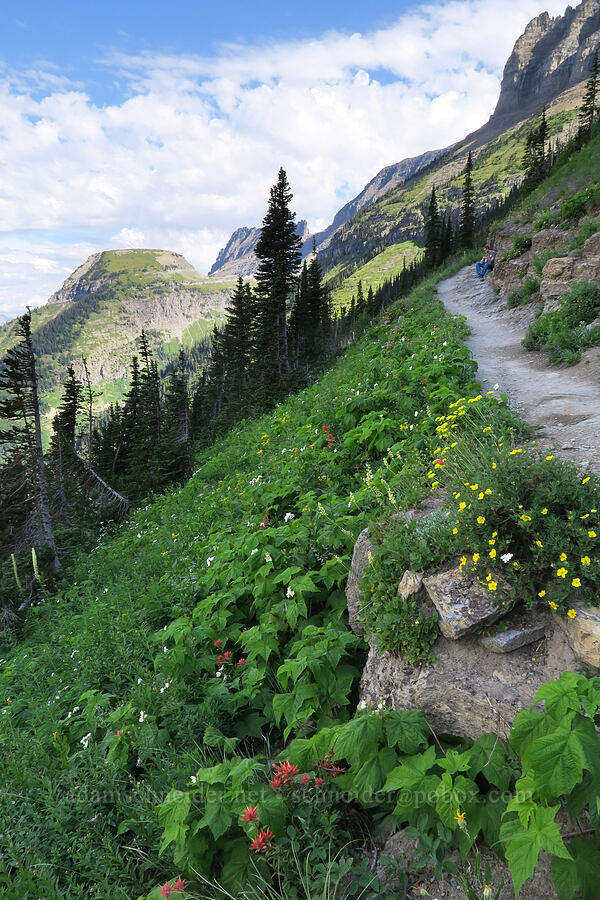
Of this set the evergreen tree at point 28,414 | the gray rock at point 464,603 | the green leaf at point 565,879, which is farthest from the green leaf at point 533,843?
the evergreen tree at point 28,414

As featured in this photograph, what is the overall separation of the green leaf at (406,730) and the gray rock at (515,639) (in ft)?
2.46

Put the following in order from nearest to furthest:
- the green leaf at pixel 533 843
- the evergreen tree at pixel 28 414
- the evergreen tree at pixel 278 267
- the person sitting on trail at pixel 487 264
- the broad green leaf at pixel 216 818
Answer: the green leaf at pixel 533 843
the broad green leaf at pixel 216 818
the evergreen tree at pixel 28 414
the person sitting on trail at pixel 487 264
the evergreen tree at pixel 278 267

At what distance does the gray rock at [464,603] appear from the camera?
3139mm

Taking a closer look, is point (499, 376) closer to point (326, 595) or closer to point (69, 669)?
point (326, 595)

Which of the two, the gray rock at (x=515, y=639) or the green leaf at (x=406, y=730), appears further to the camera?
the gray rock at (x=515, y=639)

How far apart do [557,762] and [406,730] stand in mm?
1024

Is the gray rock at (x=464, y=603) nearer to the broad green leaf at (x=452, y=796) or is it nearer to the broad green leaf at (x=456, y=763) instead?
the broad green leaf at (x=456, y=763)

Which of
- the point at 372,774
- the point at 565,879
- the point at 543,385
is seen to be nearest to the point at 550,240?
the point at 543,385

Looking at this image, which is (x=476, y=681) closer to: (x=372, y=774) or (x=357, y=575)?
(x=372, y=774)

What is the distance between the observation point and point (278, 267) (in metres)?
32.4

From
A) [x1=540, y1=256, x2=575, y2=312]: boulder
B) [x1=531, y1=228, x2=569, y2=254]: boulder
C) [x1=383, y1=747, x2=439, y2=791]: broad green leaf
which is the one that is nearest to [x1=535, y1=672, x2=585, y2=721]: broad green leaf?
[x1=383, y1=747, x2=439, y2=791]: broad green leaf

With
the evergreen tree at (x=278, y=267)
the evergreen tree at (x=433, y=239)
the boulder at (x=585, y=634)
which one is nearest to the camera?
the boulder at (x=585, y=634)

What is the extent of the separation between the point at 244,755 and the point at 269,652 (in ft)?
2.78

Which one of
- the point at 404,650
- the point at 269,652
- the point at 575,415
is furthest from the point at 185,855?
the point at 575,415
